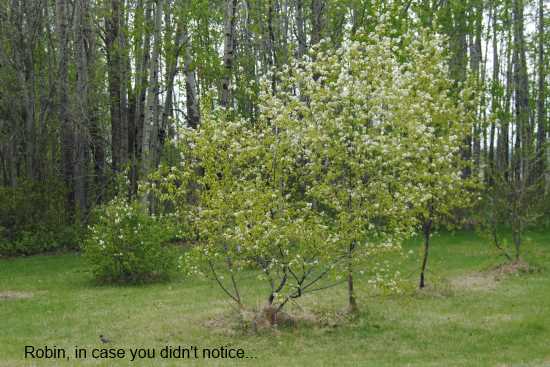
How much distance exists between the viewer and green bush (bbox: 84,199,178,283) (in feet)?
51.3

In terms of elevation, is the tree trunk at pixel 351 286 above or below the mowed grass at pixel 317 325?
above

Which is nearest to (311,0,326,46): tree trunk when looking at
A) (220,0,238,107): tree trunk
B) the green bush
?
(220,0,238,107): tree trunk

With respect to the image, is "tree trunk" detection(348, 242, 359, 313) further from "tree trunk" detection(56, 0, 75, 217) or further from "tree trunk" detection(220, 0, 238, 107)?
"tree trunk" detection(56, 0, 75, 217)

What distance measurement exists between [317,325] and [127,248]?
6.39 metres

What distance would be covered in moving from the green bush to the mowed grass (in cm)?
55

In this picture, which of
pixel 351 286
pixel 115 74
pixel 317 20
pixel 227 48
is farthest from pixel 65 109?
pixel 351 286

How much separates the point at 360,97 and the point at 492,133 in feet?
90.8

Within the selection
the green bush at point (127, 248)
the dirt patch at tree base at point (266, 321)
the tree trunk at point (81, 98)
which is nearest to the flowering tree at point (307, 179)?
the dirt patch at tree base at point (266, 321)

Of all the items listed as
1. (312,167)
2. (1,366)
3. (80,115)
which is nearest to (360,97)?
(312,167)

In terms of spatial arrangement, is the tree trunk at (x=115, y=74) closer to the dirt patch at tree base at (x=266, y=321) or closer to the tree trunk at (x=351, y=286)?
the dirt patch at tree base at (x=266, y=321)

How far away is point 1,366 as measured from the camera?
861 cm

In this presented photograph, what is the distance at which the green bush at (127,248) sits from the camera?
15633 millimetres

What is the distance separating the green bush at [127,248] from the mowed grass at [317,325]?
1.79 feet

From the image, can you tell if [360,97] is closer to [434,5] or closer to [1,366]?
[1,366]
